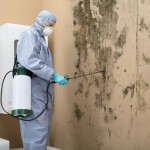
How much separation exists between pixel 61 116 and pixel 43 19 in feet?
3.29

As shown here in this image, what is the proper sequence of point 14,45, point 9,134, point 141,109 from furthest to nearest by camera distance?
1. point 9,134
2. point 14,45
3. point 141,109

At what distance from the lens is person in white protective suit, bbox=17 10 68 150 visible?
227 centimetres

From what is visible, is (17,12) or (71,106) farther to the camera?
(17,12)

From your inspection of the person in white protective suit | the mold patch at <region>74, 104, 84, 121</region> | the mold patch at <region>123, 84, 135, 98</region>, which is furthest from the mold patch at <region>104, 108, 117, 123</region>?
the person in white protective suit

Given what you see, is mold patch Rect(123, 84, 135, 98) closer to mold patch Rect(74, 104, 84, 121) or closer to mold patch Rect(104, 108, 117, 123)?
mold patch Rect(104, 108, 117, 123)

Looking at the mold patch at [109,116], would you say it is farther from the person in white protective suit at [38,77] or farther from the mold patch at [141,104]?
the person in white protective suit at [38,77]

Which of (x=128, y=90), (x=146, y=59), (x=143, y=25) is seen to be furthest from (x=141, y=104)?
(x=143, y=25)

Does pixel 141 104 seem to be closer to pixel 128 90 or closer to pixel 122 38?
pixel 128 90

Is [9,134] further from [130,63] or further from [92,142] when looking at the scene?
[130,63]

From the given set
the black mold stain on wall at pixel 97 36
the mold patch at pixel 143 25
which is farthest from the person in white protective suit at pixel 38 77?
the mold patch at pixel 143 25

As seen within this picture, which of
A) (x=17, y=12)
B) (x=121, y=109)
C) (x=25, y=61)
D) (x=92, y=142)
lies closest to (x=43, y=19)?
(x=25, y=61)

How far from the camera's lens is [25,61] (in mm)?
2256

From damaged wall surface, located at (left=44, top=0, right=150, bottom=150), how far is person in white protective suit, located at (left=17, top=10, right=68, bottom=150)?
1.17 feet

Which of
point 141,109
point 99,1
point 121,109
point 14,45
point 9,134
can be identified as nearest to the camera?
point 141,109
